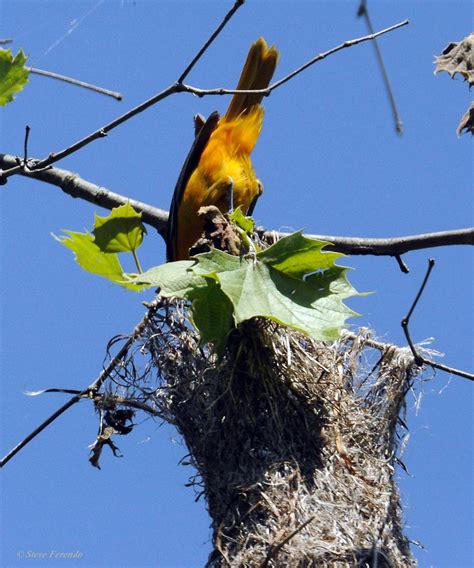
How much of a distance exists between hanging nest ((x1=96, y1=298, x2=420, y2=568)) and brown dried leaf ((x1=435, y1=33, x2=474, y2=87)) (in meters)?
1.05

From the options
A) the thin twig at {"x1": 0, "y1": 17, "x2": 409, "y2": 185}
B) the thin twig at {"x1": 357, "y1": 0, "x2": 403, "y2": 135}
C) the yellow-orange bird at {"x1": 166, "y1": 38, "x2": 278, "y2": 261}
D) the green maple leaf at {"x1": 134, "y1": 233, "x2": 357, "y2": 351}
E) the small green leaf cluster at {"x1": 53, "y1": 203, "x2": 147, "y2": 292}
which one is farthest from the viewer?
the yellow-orange bird at {"x1": 166, "y1": 38, "x2": 278, "y2": 261}

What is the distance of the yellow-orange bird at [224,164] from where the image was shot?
4.26 metres

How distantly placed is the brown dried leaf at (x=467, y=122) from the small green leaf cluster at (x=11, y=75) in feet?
3.94

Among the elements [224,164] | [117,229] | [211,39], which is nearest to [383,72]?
[211,39]

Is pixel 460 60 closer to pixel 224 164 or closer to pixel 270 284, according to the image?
pixel 270 284

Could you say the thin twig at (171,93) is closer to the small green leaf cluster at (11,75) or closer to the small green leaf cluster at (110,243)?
the small green leaf cluster at (11,75)

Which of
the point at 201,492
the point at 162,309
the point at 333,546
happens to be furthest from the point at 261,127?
the point at 333,546

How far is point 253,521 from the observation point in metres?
2.86

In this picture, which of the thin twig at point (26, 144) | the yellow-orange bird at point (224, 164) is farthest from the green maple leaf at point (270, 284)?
the yellow-orange bird at point (224, 164)

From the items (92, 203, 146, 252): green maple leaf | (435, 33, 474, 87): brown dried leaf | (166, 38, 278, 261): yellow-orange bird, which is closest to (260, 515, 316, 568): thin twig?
(92, 203, 146, 252): green maple leaf

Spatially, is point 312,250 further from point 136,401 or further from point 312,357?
point 136,401

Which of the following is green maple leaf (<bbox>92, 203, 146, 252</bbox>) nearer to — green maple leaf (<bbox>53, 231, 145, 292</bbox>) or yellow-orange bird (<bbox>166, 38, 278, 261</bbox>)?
green maple leaf (<bbox>53, 231, 145, 292</bbox>)

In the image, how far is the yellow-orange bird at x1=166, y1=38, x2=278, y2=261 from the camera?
14.0 ft

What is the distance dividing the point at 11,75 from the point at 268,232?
1429 millimetres
